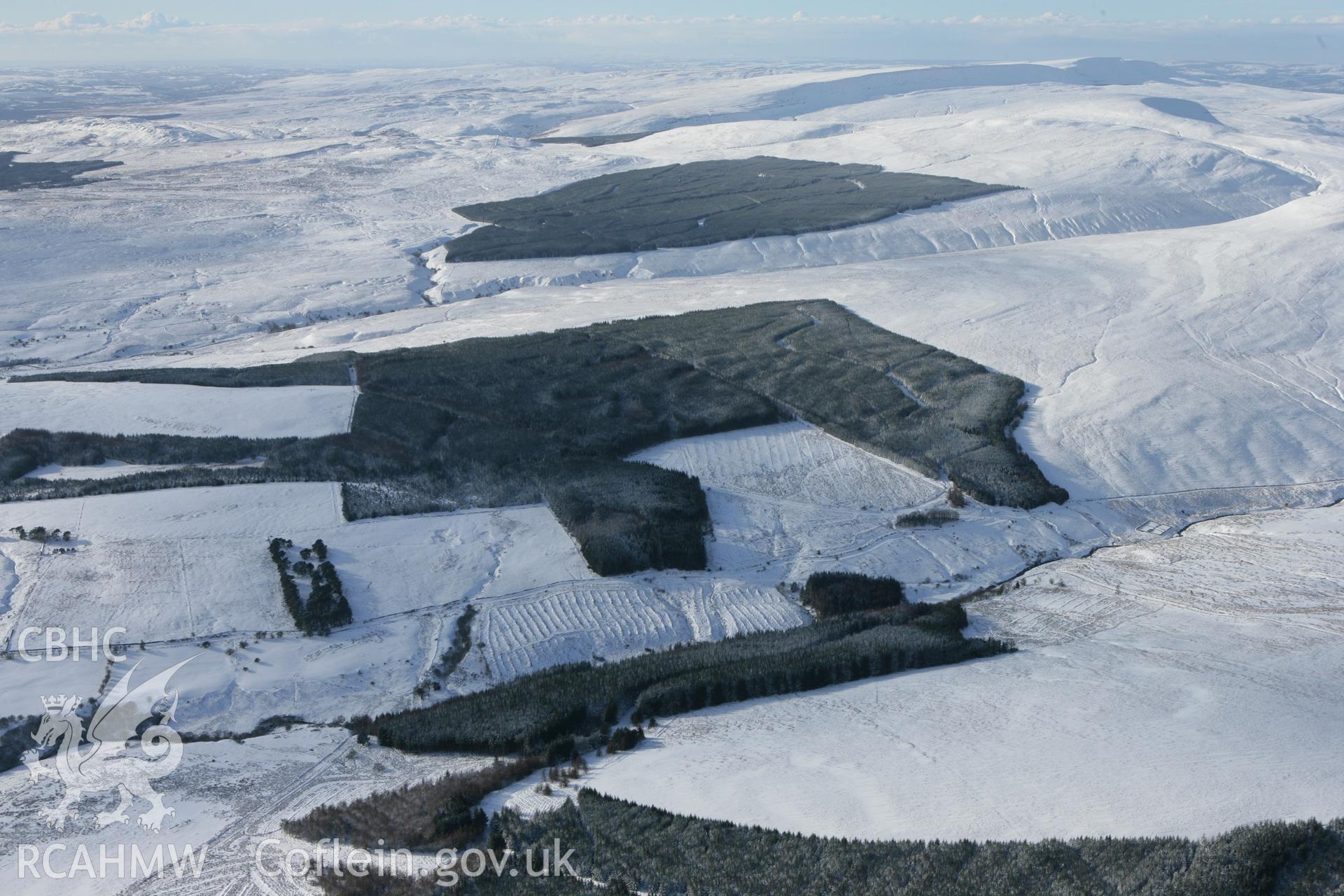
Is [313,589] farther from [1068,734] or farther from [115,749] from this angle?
[1068,734]

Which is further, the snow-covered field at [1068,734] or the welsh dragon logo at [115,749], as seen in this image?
the welsh dragon logo at [115,749]

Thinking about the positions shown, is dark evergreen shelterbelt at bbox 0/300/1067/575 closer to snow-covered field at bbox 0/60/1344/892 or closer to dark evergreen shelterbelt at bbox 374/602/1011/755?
snow-covered field at bbox 0/60/1344/892

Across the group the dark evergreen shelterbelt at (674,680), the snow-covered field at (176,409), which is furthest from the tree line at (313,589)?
the snow-covered field at (176,409)

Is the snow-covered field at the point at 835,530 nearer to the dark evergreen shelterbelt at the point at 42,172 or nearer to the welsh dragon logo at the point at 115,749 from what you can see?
the welsh dragon logo at the point at 115,749

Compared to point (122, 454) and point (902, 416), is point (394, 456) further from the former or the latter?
point (902, 416)

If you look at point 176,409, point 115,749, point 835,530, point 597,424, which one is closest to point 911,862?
point 115,749

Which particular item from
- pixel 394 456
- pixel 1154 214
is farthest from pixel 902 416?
pixel 1154 214
